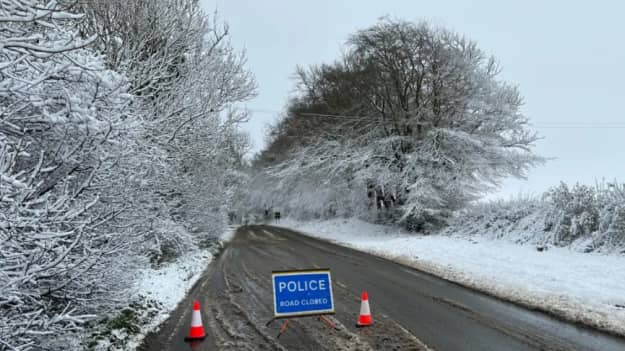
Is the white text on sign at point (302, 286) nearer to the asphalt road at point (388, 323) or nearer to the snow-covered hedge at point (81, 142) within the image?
the asphalt road at point (388, 323)

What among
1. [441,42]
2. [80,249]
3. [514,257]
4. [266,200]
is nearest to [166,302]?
[80,249]

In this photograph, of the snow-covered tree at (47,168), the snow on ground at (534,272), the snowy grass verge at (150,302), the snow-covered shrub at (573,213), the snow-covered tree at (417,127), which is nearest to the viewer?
the snow-covered tree at (47,168)

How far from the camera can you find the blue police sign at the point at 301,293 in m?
6.57

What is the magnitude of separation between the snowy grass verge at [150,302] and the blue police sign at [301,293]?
2185mm

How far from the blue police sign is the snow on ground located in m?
4.16

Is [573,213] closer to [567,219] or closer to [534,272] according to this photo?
[567,219]

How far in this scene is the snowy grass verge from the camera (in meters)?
5.78

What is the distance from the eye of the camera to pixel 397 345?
559 cm

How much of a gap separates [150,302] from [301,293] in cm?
333

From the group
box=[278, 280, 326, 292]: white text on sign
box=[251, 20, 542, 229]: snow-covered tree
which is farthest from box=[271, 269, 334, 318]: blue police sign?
box=[251, 20, 542, 229]: snow-covered tree

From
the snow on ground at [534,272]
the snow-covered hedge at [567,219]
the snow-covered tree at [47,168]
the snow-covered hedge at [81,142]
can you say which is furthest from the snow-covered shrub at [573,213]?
the snow-covered tree at [47,168]

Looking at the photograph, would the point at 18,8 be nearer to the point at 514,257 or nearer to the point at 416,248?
the point at 514,257

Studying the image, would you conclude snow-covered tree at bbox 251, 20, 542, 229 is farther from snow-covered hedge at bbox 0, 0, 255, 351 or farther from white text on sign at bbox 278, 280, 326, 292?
white text on sign at bbox 278, 280, 326, 292

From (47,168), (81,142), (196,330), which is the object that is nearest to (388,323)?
(196,330)
